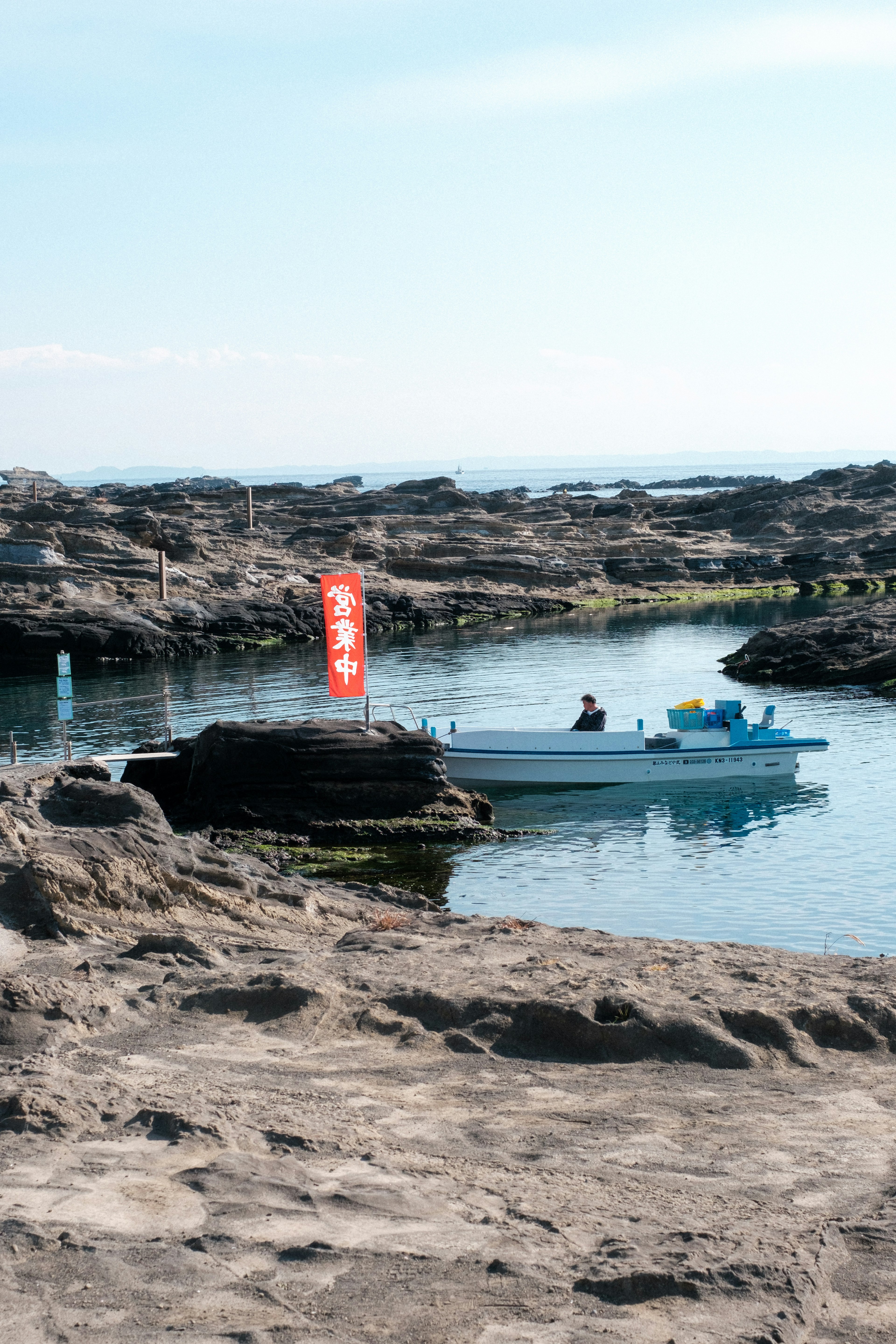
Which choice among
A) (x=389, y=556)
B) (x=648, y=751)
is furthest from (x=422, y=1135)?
(x=389, y=556)

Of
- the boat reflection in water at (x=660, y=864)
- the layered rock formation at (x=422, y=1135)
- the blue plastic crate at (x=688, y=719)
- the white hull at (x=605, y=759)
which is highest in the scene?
the layered rock formation at (x=422, y=1135)

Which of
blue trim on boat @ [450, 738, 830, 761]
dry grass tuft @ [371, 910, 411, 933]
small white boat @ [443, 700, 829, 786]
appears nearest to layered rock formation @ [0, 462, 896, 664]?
small white boat @ [443, 700, 829, 786]

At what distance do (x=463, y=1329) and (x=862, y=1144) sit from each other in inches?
155

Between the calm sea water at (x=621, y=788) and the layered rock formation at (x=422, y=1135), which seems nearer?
the layered rock formation at (x=422, y=1135)

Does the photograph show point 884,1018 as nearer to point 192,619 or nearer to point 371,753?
point 371,753

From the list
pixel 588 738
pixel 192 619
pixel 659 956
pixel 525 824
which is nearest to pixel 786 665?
pixel 588 738

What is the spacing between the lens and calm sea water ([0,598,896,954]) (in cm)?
2003

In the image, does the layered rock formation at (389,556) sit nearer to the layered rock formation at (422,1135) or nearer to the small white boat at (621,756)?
the small white boat at (621,756)

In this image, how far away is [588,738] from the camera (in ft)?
101

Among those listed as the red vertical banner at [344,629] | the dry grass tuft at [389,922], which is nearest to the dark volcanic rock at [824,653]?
the red vertical banner at [344,629]

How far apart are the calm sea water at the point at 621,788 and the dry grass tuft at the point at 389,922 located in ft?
11.8

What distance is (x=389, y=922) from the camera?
52.0 feet

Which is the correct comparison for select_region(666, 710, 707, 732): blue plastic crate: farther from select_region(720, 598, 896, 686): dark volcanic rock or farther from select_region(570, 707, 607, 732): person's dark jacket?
select_region(720, 598, 896, 686): dark volcanic rock

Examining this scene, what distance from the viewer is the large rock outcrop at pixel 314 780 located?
86.9 ft
